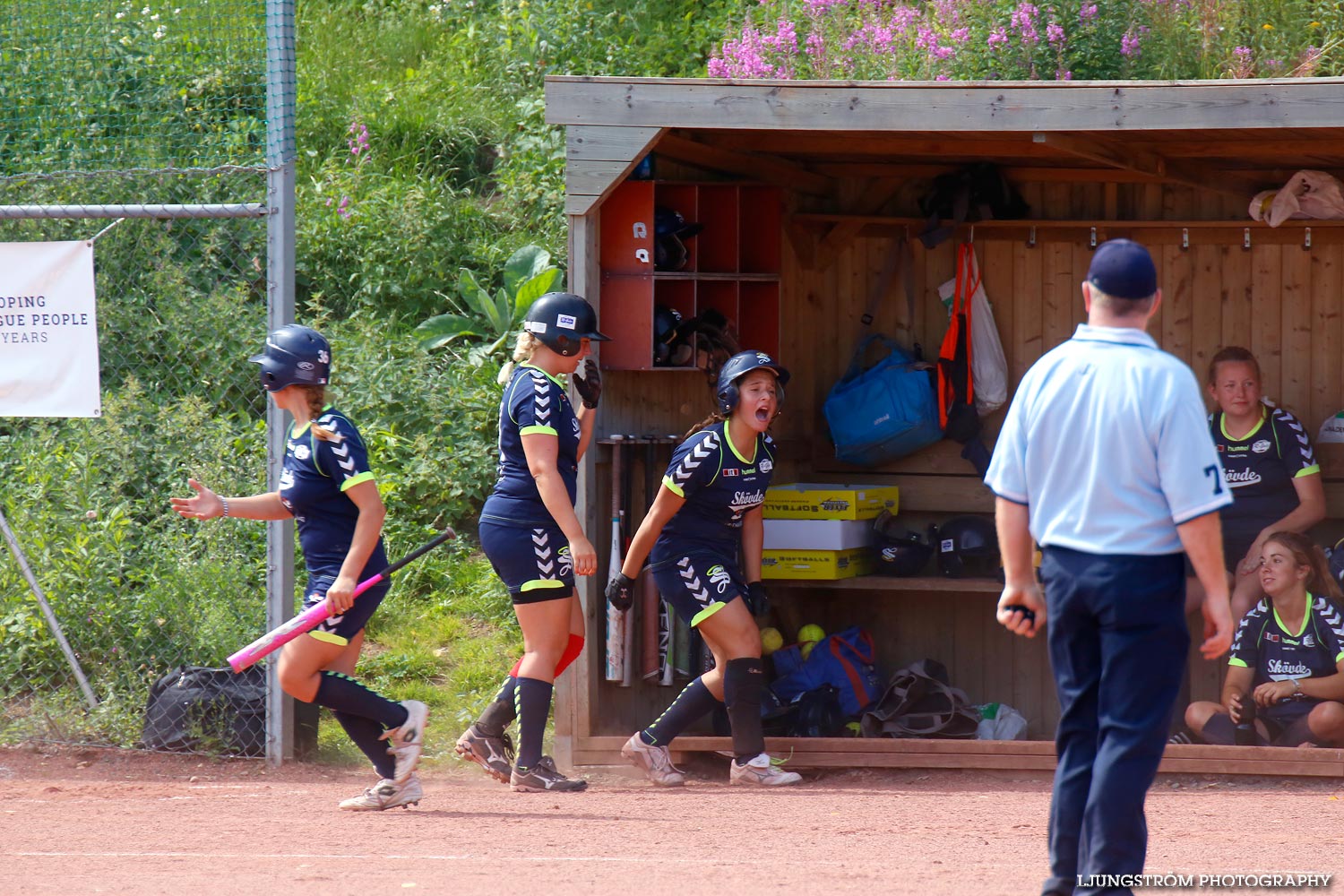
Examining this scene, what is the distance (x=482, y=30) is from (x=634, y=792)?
26.7 ft

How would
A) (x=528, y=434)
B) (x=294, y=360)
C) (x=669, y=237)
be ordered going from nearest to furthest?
1. (x=294, y=360)
2. (x=528, y=434)
3. (x=669, y=237)

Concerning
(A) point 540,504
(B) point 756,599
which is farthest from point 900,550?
(A) point 540,504

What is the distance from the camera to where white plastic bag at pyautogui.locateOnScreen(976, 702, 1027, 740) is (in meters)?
6.80

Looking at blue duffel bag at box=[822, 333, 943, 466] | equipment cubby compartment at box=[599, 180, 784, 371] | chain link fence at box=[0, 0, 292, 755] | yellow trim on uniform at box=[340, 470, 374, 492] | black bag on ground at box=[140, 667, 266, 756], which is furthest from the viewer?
blue duffel bag at box=[822, 333, 943, 466]

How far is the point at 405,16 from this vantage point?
41.6 feet

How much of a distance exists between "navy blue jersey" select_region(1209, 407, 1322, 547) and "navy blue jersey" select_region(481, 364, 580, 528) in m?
3.17

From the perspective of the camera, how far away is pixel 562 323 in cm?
531

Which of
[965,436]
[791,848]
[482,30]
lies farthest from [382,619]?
[482,30]

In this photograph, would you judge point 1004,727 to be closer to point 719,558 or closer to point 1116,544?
point 719,558

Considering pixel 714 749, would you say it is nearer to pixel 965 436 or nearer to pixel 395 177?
pixel 965 436

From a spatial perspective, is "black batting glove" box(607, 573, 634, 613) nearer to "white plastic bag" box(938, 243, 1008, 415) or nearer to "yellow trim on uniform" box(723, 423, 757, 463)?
"yellow trim on uniform" box(723, 423, 757, 463)

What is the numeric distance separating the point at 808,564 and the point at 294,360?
9.62ft

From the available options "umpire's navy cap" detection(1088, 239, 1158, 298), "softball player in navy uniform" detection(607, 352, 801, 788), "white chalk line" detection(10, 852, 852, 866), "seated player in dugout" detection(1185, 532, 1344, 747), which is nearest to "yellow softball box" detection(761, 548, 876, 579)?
"softball player in navy uniform" detection(607, 352, 801, 788)

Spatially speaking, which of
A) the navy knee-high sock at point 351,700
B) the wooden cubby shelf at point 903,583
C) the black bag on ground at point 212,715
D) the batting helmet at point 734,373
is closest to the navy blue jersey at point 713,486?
the batting helmet at point 734,373
